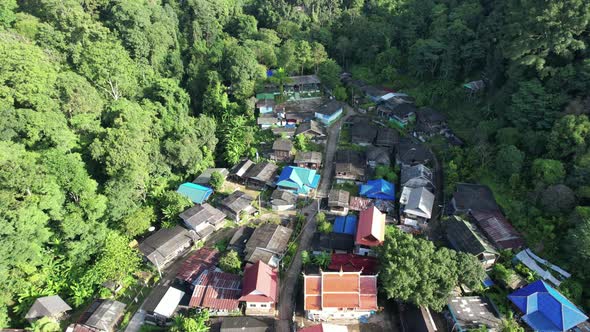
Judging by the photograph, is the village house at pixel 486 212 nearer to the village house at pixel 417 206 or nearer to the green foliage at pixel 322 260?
the village house at pixel 417 206

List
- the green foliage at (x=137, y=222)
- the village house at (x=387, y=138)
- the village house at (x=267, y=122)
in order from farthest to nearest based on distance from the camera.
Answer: the village house at (x=267, y=122) → the village house at (x=387, y=138) → the green foliage at (x=137, y=222)

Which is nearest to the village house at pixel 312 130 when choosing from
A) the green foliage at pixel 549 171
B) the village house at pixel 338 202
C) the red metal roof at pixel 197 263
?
the village house at pixel 338 202

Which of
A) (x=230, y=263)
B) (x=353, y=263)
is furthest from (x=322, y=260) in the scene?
(x=230, y=263)

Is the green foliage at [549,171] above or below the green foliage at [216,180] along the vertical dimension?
above

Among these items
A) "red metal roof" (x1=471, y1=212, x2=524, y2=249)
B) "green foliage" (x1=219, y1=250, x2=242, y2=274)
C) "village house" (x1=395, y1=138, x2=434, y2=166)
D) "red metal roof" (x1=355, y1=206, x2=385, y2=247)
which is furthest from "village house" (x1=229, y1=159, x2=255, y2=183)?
"red metal roof" (x1=471, y1=212, x2=524, y2=249)

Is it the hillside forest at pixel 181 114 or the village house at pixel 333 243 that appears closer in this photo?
the hillside forest at pixel 181 114

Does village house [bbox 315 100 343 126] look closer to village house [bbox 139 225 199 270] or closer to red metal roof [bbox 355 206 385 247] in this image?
red metal roof [bbox 355 206 385 247]

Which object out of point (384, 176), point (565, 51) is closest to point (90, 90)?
point (384, 176)
